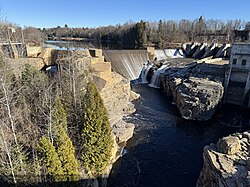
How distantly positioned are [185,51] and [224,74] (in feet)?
112

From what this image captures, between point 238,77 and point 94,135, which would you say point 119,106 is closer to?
point 94,135

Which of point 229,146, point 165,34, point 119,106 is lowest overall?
point 119,106

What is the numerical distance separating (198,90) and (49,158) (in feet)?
73.9

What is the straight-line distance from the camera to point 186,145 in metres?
20.2

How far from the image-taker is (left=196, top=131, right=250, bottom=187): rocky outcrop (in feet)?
33.4

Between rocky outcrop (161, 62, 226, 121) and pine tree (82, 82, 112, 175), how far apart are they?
16.3 metres

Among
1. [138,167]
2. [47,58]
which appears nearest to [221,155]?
[138,167]

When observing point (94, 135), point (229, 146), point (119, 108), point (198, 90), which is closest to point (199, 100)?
point (198, 90)

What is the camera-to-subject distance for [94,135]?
12938 millimetres

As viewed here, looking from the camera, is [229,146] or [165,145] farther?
[165,145]

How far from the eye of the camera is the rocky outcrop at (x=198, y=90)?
25938 mm

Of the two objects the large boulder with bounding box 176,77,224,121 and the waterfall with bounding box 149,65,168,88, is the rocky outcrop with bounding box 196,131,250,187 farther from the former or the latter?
the waterfall with bounding box 149,65,168,88

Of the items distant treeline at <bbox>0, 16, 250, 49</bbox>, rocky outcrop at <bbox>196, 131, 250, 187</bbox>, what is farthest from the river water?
distant treeline at <bbox>0, 16, 250, 49</bbox>

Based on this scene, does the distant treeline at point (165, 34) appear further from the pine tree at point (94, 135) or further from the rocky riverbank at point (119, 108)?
the pine tree at point (94, 135)
